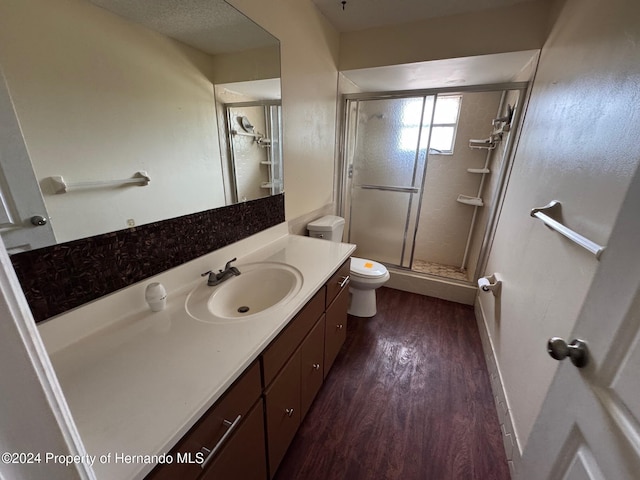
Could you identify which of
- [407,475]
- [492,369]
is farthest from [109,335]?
Answer: [492,369]

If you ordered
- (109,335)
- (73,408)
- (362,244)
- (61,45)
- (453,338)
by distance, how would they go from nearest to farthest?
(73,408)
(61,45)
(109,335)
(453,338)
(362,244)

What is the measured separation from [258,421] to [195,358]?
0.35 meters

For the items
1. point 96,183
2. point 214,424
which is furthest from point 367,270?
point 96,183

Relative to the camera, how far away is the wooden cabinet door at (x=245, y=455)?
73cm

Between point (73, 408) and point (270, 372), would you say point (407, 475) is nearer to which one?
point (270, 372)

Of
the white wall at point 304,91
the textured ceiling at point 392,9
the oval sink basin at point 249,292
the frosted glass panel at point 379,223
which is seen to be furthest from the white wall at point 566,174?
the white wall at point 304,91

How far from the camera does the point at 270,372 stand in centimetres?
92

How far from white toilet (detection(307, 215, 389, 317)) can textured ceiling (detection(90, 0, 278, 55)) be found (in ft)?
4.09

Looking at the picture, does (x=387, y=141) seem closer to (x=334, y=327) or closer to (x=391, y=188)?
(x=391, y=188)

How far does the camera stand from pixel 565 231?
96cm

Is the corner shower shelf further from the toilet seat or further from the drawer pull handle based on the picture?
the drawer pull handle

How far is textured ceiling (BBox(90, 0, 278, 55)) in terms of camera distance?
35.2 inches

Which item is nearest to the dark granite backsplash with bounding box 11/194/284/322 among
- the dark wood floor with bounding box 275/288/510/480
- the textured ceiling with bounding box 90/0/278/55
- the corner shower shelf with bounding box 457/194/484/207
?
the textured ceiling with bounding box 90/0/278/55

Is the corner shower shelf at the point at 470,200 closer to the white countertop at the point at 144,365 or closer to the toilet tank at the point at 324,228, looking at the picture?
the toilet tank at the point at 324,228
